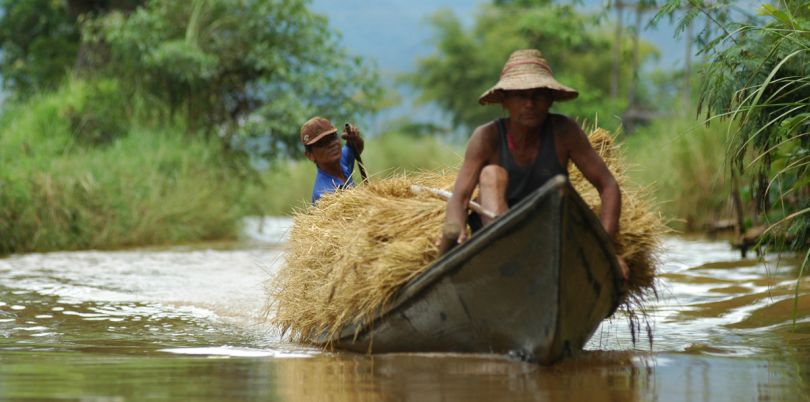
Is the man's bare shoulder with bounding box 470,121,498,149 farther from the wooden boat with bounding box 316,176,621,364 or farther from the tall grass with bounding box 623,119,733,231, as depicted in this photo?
the tall grass with bounding box 623,119,733,231

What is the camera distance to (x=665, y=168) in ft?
57.6

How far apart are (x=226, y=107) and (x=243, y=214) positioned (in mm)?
2034

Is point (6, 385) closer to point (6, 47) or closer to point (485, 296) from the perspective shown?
point (485, 296)

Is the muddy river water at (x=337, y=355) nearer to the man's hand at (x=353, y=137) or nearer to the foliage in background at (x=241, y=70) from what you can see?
the man's hand at (x=353, y=137)

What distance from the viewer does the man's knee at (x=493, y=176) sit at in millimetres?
5648

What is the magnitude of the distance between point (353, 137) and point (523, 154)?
227 centimetres

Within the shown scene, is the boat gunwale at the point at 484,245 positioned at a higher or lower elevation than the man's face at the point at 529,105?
lower

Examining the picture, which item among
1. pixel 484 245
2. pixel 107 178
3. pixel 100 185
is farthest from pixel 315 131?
pixel 107 178

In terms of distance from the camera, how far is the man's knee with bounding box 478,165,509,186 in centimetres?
565

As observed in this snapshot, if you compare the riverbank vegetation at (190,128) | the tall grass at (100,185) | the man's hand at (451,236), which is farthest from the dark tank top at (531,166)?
the tall grass at (100,185)

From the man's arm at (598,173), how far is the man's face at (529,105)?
147mm

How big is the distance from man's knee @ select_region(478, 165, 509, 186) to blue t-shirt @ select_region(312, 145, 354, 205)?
190 centimetres

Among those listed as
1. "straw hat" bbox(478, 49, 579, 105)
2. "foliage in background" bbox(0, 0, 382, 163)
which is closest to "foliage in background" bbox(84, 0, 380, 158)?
"foliage in background" bbox(0, 0, 382, 163)

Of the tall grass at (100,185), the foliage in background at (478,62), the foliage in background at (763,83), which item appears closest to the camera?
the foliage in background at (763,83)
